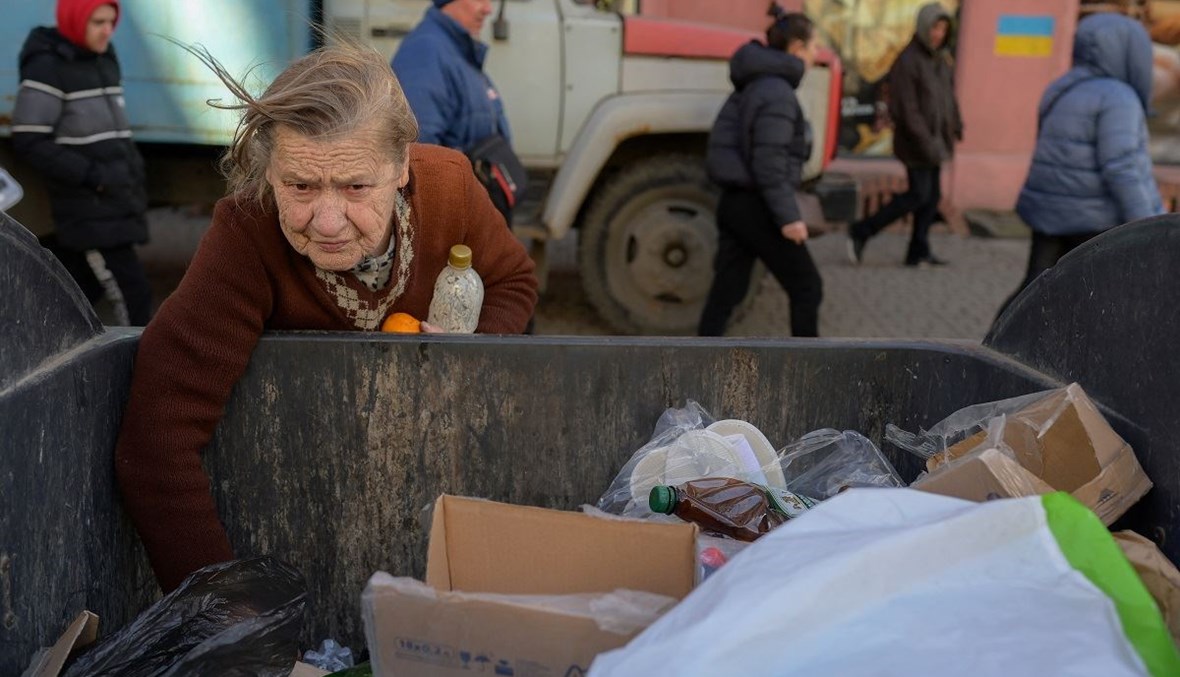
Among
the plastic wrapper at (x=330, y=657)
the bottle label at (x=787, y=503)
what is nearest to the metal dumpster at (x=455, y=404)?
the plastic wrapper at (x=330, y=657)

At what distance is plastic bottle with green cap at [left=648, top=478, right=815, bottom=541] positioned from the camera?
2.07m

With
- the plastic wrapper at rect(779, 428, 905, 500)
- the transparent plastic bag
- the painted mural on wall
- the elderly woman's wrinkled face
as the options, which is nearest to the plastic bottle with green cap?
the plastic wrapper at rect(779, 428, 905, 500)

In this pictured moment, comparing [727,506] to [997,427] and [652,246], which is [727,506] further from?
[652,246]

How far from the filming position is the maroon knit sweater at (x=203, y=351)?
2.18 meters

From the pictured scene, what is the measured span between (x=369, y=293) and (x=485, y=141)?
234 centimetres

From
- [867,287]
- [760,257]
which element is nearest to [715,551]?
[760,257]

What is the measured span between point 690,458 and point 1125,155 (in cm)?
362

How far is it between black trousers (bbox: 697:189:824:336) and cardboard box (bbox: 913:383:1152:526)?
134 inches

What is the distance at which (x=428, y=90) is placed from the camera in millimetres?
4609

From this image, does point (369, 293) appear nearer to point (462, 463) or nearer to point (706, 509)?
point (462, 463)

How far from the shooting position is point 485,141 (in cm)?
475

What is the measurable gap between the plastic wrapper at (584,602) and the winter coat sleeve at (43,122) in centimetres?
408

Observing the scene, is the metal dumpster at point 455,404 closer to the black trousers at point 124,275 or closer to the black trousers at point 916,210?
the black trousers at point 124,275

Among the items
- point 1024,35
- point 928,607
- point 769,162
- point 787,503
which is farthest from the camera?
point 1024,35
